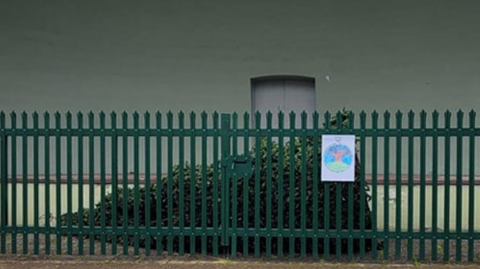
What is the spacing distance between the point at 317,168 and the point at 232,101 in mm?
4061

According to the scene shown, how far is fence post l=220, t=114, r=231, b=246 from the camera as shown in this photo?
662cm

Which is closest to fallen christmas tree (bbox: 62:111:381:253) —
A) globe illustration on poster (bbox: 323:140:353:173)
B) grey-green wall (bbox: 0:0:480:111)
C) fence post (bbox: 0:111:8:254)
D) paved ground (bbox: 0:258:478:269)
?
globe illustration on poster (bbox: 323:140:353:173)

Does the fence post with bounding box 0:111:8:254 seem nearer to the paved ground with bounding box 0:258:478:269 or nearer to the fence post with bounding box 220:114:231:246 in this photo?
the paved ground with bounding box 0:258:478:269

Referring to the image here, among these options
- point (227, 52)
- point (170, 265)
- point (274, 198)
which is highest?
point (227, 52)

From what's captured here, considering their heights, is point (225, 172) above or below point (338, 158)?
below

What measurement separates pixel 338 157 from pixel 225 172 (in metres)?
1.27

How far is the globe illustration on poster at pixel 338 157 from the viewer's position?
6.55 meters

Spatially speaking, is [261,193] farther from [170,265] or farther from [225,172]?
[170,265]

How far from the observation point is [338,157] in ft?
21.5

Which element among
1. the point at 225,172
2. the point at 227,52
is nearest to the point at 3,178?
the point at 225,172

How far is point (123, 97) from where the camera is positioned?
34.5ft

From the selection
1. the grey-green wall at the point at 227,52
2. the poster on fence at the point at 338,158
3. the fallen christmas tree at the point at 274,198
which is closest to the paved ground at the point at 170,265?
the fallen christmas tree at the point at 274,198

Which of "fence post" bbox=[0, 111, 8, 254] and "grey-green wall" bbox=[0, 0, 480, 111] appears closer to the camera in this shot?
"fence post" bbox=[0, 111, 8, 254]

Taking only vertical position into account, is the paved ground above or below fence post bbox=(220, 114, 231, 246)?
below
